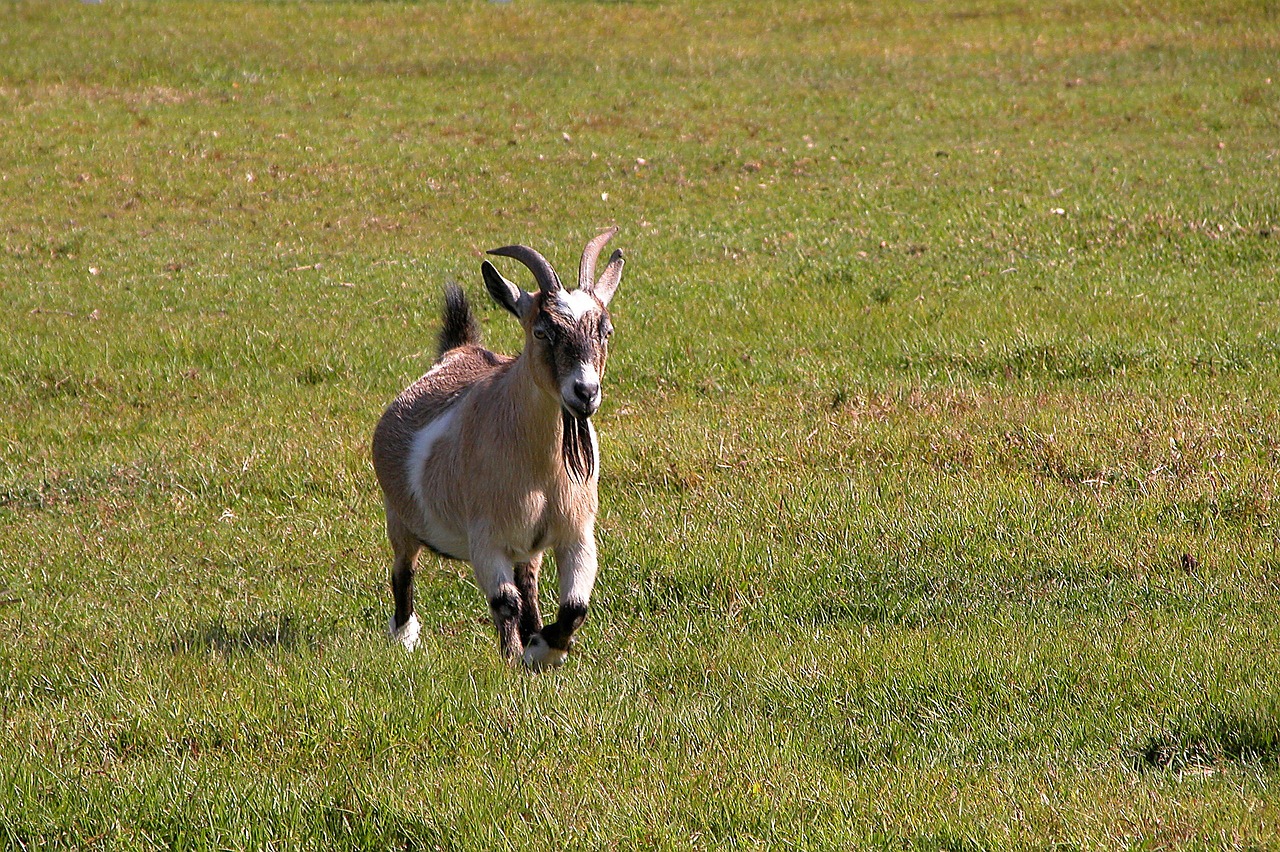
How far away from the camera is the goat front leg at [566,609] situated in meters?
5.72

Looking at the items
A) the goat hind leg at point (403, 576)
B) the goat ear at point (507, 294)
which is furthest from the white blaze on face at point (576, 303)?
the goat hind leg at point (403, 576)

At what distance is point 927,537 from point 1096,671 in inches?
69.1

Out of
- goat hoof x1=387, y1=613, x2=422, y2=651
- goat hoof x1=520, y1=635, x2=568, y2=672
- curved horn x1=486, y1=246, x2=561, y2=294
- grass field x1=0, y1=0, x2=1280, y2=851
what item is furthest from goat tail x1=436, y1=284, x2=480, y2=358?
goat hoof x1=520, y1=635, x2=568, y2=672

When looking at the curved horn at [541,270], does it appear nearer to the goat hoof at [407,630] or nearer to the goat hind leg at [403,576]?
the goat hind leg at [403,576]

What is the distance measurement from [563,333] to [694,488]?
325 centimetres

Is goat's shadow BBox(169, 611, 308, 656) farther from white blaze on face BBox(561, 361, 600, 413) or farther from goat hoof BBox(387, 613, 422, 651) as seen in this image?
white blaze on face BBox(561, 361, 600, 413)

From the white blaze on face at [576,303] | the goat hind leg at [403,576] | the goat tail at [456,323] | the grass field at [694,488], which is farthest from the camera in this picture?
the goat tail at [456,323]

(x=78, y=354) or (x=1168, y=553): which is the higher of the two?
(x=1168, y=553)

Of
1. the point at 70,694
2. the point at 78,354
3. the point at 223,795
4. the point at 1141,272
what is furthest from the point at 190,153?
the point at 223,795

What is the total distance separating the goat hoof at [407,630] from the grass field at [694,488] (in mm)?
99

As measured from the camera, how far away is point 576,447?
5824mm

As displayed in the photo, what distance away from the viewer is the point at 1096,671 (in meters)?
5.48

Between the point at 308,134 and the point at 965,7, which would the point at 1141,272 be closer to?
→ the point at 308,134

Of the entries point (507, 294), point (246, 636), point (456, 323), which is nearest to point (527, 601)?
point (246, 636)
